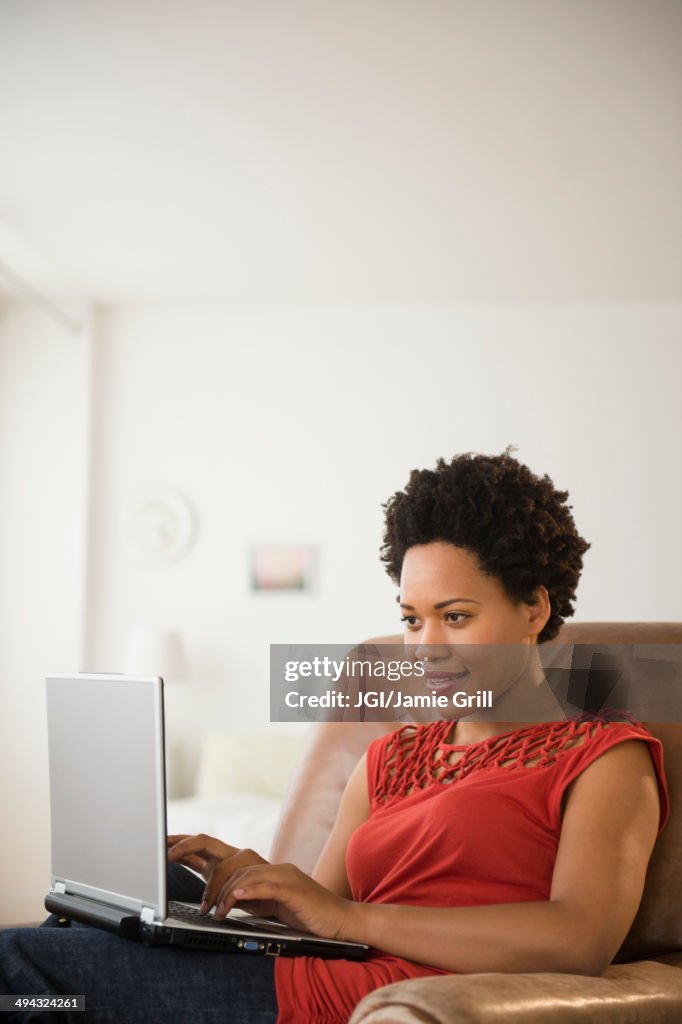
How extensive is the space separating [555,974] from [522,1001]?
0.11m

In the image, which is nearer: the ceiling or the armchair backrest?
the armchair backrest

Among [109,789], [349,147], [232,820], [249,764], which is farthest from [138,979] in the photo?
[249,764]

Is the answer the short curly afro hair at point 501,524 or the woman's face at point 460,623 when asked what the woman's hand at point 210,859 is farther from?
the short curly afro hair at point 501,524

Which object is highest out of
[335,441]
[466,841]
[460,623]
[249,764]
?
[335,441]

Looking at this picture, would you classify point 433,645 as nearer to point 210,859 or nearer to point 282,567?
point 210,859

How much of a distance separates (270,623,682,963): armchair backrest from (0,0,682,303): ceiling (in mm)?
1831

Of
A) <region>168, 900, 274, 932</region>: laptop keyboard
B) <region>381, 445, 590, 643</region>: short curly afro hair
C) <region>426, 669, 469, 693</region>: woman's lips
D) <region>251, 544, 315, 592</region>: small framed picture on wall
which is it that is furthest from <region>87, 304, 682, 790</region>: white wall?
<region>168, 900, 274, 932</region>: laptop keyboard

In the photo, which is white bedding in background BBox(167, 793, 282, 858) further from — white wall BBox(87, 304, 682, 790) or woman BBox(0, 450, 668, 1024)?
woman BBox(0, 450, 668, 1024)

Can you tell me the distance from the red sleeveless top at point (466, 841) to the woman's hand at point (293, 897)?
4 centimetres

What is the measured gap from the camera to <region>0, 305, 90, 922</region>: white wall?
4.40 meters

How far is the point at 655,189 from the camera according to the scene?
3.54m

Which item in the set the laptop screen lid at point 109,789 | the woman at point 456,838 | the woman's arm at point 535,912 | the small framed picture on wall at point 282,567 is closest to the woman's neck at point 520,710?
the woman at point 456,838

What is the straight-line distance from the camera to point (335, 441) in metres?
4.64

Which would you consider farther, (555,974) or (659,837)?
(659,837)
